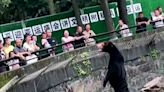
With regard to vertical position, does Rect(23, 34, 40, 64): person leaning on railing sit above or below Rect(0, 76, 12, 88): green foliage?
above

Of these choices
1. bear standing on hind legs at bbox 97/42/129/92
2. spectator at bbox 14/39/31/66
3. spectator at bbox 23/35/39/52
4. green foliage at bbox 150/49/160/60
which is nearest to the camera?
bear standing on hind legs at bbox 97/42/129/92

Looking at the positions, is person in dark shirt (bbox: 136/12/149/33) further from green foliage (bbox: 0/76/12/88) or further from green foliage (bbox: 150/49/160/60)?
green foliage (bbox: 0/76/12/88)

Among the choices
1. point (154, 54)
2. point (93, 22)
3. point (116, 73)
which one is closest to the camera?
point (116, 73)

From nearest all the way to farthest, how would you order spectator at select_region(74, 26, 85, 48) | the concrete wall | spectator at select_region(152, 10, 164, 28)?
the concrete wall, spectator at select_region(74, 26, 85, 48), spectator at select_region(152, 10, 164, 28)

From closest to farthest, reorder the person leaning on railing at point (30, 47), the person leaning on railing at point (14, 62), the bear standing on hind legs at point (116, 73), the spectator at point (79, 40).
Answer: the bear standing on hind legs at point (116, 73)
the person leaning on railing at point (14, 62)
the person leaning on railing at point (30, 47)
the spectator at point (79, 40)

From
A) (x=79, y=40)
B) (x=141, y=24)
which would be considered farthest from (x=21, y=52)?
(x=141, y=24)

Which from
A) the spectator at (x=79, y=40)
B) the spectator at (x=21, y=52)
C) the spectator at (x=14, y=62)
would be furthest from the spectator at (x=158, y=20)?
the spectator at (x=14, y=62)

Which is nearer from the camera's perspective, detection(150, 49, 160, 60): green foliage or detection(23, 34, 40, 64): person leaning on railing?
detection(23, 34, 40, 64): person leaning on railing

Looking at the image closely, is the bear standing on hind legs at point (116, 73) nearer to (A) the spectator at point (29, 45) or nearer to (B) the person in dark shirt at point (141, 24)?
(A) the spectator at point (29, 45)

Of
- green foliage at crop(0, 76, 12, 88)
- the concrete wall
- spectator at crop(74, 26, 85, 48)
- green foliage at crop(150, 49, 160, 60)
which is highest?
spectator at crop(74, 26, 85, 48)

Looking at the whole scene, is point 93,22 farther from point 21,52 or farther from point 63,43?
point 21,52

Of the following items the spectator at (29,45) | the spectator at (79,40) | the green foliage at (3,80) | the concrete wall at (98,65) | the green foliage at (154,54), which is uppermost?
the spectator at (29,45)

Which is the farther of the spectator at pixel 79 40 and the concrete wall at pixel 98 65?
the spectator at pixel 79 40

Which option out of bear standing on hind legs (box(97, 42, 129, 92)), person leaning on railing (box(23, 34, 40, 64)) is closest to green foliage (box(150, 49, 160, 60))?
person leaning on railing (box(23, 34, 40, 64))
